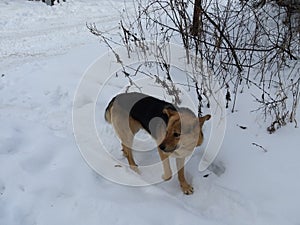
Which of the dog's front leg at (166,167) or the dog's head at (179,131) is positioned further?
the dog's front leg at (166,167)

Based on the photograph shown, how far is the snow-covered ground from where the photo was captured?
8.61ft

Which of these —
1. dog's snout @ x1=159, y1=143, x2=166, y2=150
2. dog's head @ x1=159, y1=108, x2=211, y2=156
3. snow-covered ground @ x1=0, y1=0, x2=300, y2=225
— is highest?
dog's head @ x1=159, y1=108, x2=211, y2=156

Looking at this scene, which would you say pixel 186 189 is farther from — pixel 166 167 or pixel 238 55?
pixel 238 55

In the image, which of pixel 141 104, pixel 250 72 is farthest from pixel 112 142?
pixel 250 72

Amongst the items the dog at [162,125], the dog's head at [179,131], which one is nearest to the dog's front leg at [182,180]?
the dog at [162,125]

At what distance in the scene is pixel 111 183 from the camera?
2988 mm

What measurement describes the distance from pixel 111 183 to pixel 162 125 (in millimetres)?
686

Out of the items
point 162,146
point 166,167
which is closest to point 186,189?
point 166,167

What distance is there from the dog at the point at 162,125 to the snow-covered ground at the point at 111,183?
0.32 m

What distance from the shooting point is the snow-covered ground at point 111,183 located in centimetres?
262

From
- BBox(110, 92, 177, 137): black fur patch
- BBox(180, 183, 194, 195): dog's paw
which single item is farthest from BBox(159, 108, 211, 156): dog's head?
BBox(180, 183, 194, 195): dog's paw

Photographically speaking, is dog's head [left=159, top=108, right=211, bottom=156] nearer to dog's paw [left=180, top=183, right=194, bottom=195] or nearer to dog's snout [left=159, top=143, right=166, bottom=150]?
dog's snout [left=159, top=143, right=166, bottom=150]

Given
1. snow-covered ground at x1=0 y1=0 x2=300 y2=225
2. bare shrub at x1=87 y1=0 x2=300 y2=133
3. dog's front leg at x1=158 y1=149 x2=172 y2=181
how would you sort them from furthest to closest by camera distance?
bare shrub at x1=87 y1=0 x2=300 y2=133
dog's front leg at x1=158 y1=149 x2=172 y2=181
snow-covered ground at x1=0 y1=0 x2=300 y2=225

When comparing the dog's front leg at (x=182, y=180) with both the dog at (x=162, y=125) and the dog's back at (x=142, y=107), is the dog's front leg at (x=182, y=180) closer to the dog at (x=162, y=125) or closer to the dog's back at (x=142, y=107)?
the dog at (x=162, y=125)
